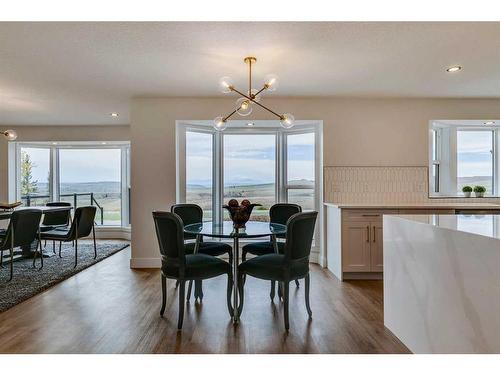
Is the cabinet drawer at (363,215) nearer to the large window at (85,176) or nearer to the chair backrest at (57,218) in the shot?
the chair backrest at (57,218)

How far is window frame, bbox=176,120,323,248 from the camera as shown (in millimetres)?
4570

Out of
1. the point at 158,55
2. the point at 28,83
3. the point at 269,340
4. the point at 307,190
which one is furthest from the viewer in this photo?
the point at 307,190

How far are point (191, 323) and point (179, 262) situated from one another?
0.53 meters

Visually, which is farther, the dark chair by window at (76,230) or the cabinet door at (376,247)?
the dark chair by window at (76,230)

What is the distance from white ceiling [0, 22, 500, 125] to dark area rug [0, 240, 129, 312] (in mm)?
2345

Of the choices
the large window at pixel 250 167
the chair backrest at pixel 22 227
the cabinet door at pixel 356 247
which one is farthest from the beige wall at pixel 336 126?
the chair backrest at pixel 22 227

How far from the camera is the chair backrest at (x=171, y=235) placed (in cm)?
241

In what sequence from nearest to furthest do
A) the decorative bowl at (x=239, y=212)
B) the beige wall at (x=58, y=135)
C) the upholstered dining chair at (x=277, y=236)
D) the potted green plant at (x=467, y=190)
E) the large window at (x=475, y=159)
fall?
the decorative bowl at (x=239, y=212) < the upholstered dining chair at (x=277, y=236) < the potted green plant at (x=467, y=190) < the large window at (x=475, y=159) < the beige wall at (x=58, y=135)

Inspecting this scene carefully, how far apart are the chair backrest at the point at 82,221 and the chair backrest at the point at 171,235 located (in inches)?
98.9
